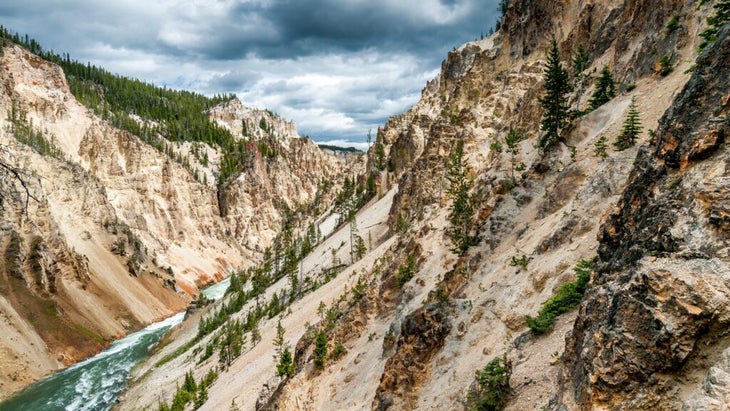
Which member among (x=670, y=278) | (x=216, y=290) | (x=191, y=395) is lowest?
(x=216, y=290)

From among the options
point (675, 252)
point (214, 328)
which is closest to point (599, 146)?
point (675, 252)

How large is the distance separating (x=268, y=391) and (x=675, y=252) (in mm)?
25849

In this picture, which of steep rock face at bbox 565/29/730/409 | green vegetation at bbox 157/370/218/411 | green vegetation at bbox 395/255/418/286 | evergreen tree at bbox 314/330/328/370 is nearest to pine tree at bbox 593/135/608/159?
steep rock face at bbox 565/29/730/409

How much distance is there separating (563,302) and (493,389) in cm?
356

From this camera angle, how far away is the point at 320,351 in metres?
27.2

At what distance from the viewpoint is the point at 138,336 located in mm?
69500

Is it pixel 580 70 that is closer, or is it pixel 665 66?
pixel 665 66

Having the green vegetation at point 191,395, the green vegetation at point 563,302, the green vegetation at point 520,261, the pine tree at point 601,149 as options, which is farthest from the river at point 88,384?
the pine tree at point 601,149

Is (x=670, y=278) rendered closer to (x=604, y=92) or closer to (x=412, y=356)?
(x=412, y=356)

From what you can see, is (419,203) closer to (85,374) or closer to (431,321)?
(431,321)

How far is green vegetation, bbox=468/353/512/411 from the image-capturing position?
38.7ft

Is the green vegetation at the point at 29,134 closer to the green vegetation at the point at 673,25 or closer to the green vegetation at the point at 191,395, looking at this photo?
the green vegetation at the point at 191,395

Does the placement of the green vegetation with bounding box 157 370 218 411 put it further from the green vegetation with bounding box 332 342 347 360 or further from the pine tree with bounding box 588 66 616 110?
the pine tree with bounding box 588 66 616 110

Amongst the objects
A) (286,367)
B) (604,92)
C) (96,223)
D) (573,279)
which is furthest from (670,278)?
(96,223)
